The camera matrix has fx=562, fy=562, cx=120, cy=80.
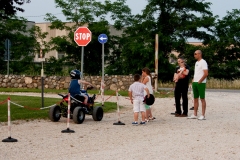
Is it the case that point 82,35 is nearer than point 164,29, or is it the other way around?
point 82,35

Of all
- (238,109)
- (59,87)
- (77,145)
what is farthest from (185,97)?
(59,87)

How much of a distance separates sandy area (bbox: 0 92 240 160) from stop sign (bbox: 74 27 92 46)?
21744 millimetres

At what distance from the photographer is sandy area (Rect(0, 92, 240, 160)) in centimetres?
1030

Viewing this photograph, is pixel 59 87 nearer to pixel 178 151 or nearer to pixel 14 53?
pixel 14 53

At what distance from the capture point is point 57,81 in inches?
1352

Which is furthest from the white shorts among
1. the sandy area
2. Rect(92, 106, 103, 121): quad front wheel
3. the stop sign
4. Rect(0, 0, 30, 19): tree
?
the stop sign

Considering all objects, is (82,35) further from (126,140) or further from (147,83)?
(126,140)

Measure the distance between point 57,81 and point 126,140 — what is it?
2240 cm

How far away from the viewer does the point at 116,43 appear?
45375 millimetres

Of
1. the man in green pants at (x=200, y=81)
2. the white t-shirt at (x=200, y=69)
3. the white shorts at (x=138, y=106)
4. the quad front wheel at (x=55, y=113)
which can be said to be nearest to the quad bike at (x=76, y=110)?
the quad front wheel at (x=55, y=113)

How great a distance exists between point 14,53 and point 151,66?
420 inches

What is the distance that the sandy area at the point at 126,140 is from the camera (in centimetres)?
1030

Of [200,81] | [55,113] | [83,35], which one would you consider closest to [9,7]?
[55,113]

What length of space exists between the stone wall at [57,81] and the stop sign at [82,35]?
5.20 metres
